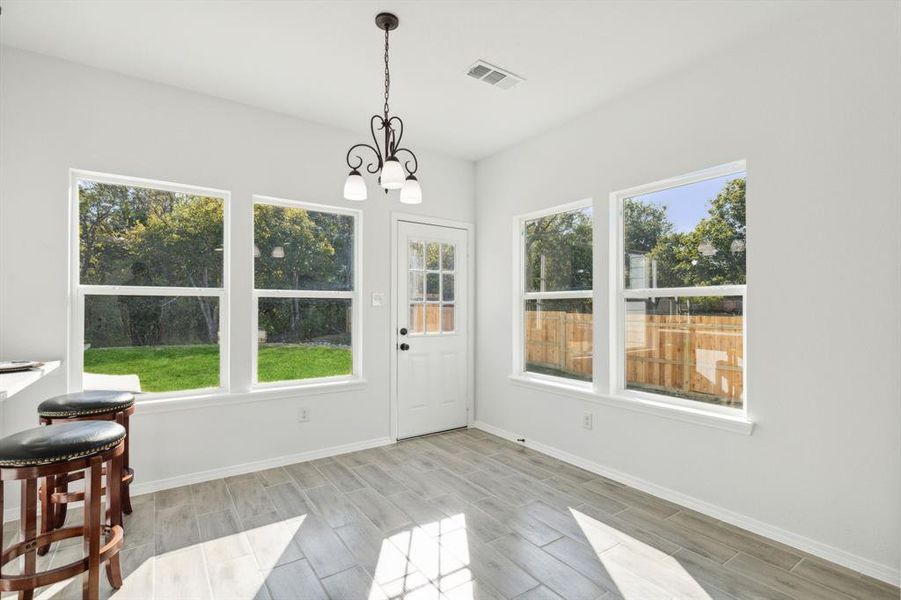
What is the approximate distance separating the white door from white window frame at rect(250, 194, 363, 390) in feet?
1.29

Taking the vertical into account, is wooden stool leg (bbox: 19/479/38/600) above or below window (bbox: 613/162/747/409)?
below

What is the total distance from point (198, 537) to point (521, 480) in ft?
6.93

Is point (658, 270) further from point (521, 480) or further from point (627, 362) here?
point (521, 480)

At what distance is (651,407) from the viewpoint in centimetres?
321

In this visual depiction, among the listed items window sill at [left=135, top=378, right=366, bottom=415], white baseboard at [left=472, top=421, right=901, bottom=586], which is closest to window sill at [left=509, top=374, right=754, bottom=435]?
white baseboard at [left=472, top=421, right=901, bottom=586]

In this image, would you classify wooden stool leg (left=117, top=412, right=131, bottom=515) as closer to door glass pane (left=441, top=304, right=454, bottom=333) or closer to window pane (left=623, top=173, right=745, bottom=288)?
door glass pane (left=441, top=304, right=454, bottom=333)

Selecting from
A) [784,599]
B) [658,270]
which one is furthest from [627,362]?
[784,599]

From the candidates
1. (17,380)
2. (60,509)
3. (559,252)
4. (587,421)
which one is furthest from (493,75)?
(60,509)

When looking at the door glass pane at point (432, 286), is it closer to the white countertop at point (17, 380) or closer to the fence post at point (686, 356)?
the fence post at point (686, 356)

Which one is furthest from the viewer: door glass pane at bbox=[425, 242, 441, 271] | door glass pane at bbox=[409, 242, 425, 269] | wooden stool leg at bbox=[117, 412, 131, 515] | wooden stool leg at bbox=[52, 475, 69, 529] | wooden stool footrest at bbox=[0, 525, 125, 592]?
door glass pane at bbox=[425, 242, 441, 271]

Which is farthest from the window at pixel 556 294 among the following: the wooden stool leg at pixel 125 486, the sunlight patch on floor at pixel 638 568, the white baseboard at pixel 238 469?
the wooden stool leg at pixel 125 486

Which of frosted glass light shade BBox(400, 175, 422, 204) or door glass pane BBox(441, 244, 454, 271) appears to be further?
door glass pane BBox(441, 244, 454, 271)

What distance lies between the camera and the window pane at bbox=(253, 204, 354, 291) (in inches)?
147

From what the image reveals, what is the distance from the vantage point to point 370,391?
4.20 metres
